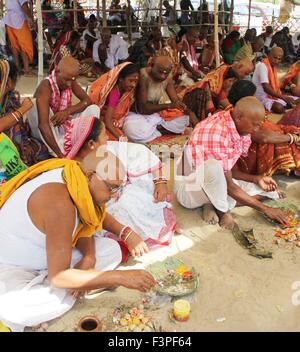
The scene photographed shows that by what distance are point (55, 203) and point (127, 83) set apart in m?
2.26

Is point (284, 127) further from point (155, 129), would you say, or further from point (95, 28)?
point (95, 28)

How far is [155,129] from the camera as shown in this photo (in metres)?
4.31

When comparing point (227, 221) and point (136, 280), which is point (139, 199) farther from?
point (136, 280)

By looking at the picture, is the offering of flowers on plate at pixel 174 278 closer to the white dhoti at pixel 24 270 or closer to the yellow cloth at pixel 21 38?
the white dhoti at pixel 24 270

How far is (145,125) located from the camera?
4129mm

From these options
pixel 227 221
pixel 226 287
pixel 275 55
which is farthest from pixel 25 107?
pixel 275 55

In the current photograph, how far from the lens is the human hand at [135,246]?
2.13m

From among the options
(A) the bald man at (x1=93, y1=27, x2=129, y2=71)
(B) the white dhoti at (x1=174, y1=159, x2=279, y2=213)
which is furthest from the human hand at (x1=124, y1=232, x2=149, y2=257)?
→ (A) the bald man at (x1=93, y1=27, x2=129, y2=71)

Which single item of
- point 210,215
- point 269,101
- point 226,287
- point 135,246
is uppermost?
point 269,101

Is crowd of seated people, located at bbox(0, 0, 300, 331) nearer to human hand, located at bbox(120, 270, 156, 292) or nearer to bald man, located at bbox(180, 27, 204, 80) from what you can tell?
human hand, located at bbox(120, 270, 156, 292)

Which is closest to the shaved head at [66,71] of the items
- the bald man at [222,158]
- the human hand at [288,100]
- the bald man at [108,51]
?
the bald man at [222,158]

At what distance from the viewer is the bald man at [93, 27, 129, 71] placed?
24.3 feet

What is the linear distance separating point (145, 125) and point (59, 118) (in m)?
1.01

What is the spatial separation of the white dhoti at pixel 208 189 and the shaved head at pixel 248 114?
0.28m
